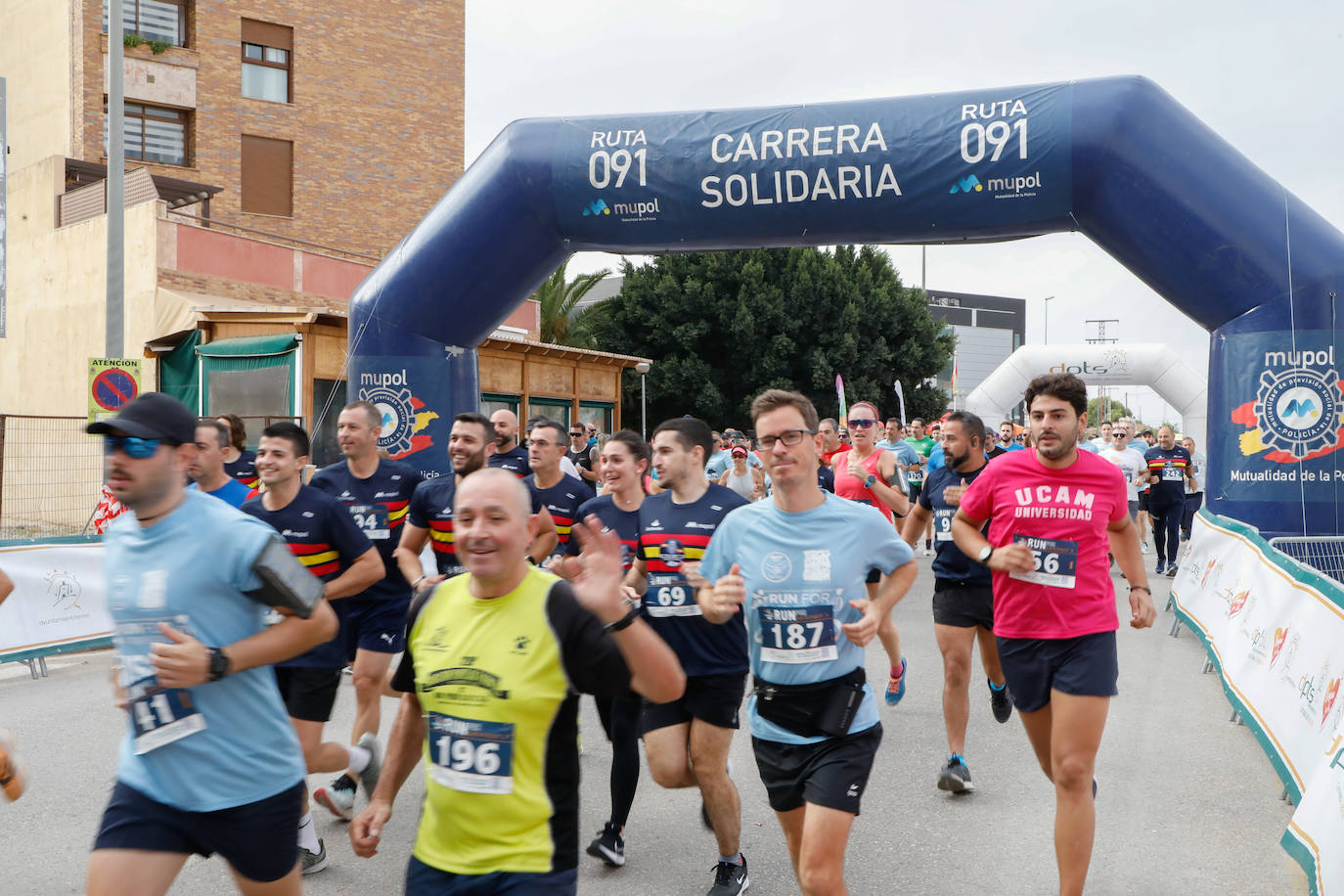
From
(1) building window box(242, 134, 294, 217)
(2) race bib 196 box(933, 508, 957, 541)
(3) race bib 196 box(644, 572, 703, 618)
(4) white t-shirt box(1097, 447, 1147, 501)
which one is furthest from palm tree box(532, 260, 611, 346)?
(3) race bib 196 box(644, 572, 703, 618)

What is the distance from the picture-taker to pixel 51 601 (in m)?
9.18

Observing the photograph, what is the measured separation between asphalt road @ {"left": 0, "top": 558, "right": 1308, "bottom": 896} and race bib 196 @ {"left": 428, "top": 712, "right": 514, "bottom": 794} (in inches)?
84.0

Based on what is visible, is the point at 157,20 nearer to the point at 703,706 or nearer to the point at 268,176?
the point at 268,176

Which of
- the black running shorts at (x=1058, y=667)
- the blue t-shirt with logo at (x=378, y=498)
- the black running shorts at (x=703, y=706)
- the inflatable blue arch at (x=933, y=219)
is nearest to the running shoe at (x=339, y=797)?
the blue t-shirt with logo at (x=378, y=498)

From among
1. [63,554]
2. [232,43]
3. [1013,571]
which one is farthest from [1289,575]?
[232,43]

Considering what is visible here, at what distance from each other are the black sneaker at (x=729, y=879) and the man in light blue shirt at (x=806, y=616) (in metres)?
0.78

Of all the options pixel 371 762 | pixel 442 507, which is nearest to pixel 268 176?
pixel 442 507

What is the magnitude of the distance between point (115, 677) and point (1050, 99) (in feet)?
28.6

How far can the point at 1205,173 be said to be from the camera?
909 centimetres

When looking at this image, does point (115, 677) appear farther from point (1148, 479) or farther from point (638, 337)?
point (638, 337)

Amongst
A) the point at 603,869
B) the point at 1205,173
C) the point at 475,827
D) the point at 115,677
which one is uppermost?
the point at 1205,173

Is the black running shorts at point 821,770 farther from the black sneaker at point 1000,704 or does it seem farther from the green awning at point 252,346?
the green awning at point 252,346

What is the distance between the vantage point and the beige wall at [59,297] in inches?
842

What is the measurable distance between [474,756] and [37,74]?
3146 cm
